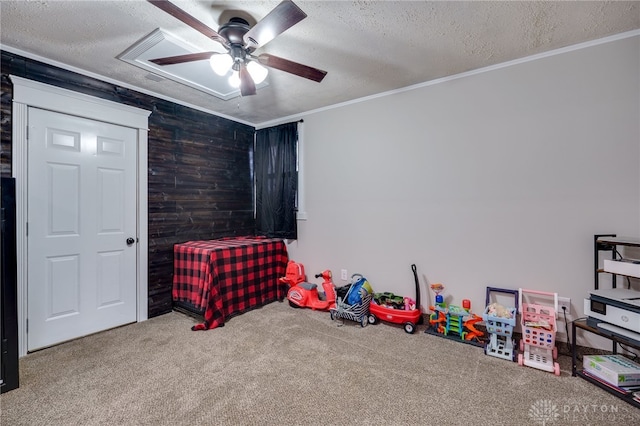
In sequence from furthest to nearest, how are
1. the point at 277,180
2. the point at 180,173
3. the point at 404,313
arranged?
the point at 277,180, the point at 180,173, the point at 404,313

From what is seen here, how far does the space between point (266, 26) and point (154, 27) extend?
1.01 m

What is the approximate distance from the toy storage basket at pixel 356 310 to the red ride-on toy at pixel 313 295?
0.27m

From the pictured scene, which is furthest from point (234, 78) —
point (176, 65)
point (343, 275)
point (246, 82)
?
point (343, 275)

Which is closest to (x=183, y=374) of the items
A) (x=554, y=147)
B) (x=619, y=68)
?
(x=554, y=147)

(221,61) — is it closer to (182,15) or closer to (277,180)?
(182,15)

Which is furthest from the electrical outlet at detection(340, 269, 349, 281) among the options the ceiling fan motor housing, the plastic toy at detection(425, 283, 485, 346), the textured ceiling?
the ceiling fan motor housing

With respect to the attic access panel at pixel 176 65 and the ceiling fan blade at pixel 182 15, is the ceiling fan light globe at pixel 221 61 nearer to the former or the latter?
the ceiling fan blade at pixel 182 15

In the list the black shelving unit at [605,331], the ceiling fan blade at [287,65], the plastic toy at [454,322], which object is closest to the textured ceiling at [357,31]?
the ceiling fan blade at [287,65]

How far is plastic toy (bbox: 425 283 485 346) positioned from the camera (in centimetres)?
251

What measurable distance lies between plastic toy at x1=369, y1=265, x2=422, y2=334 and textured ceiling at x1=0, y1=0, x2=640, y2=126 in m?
2.01

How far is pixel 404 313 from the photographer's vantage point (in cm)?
273

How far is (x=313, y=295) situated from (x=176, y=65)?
2.75 metres

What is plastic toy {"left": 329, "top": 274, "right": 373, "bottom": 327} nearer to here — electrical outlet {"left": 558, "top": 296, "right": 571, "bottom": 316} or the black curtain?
the black curtain

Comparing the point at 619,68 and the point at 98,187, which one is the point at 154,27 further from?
the point at 619,68
